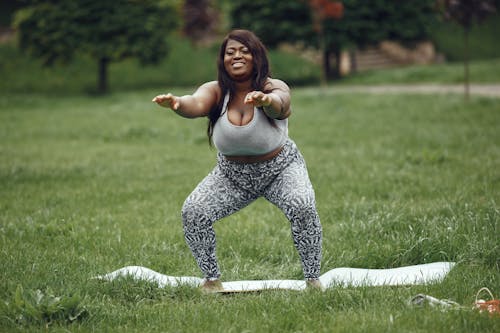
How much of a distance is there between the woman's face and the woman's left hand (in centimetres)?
45

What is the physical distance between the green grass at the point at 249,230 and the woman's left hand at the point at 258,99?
1.18 meters

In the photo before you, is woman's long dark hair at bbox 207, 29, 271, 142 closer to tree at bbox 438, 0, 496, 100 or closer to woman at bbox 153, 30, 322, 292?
woman at bbox 153, 30, 322, 292

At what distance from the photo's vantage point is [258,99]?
368 cm

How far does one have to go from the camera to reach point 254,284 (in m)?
4.42

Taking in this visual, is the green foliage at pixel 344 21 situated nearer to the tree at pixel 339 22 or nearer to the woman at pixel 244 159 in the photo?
the tree at pixel 339 22

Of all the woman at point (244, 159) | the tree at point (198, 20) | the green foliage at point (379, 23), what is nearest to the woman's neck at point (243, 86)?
the woman at point (244, 159)

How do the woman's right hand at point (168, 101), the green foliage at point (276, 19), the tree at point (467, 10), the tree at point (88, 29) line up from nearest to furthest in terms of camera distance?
the woman's right hand at point (168, 101)
the tree at point (467, 10)
the tree at point (88, 29)
the green foliage at point (276, 19)

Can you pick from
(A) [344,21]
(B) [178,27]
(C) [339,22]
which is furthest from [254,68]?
(B) [178,27]

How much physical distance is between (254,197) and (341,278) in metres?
0.82

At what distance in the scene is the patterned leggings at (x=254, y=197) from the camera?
4133 millimetres

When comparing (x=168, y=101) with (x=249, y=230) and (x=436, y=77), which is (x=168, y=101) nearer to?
(x=249, y=230)

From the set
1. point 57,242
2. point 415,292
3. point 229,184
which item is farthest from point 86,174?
point 415,292

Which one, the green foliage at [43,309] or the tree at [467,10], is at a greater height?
the tree at [467,10]

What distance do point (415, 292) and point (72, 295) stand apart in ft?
6.80
